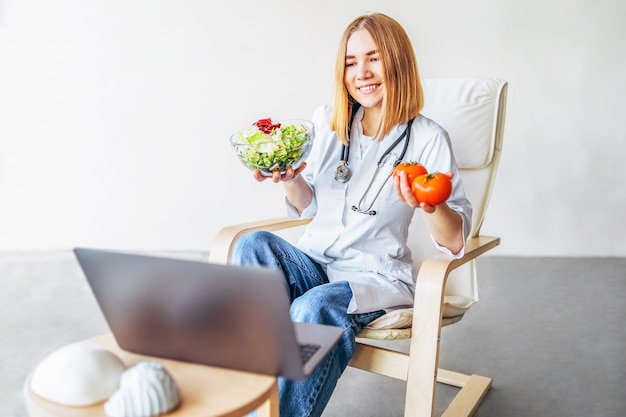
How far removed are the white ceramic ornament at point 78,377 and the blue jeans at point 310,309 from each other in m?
0.41

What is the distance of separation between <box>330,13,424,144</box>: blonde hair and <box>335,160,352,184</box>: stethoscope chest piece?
3.1 inches

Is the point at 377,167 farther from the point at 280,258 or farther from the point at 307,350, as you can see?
the point at 307,350

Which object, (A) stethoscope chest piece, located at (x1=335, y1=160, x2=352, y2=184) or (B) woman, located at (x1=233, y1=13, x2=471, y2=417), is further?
(A) stethoscope chest piece, located at (x1=335, y1=160, x2=352, y2=184)

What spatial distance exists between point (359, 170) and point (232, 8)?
2091mm

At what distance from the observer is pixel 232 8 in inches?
126

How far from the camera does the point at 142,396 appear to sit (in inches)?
26.3

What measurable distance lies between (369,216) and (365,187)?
77 millimetres

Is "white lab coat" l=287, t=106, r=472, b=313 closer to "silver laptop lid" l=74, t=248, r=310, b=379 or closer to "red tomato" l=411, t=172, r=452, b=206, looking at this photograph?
"red tomato" l=411, t=172, r=452, b=206

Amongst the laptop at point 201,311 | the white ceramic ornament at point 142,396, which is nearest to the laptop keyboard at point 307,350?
the laptop at point 201,311

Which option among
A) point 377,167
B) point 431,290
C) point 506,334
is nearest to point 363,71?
point 377,167

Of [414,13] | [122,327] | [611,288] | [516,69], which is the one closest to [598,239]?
[611,288]

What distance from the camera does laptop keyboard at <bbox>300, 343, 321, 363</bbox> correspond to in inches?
31.0

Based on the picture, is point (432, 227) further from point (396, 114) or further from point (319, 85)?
point (319, 85)

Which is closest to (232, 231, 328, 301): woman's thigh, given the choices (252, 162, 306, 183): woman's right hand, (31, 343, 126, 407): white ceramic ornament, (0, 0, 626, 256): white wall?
(252, 162, 306, 183): woman's right hand
